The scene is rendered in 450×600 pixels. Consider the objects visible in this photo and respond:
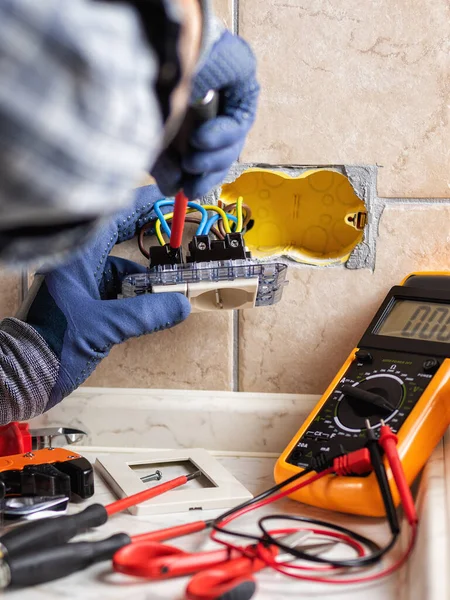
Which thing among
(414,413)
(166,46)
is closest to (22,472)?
(414,413)

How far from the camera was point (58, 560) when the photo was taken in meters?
0.50

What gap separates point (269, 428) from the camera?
32.4 inches

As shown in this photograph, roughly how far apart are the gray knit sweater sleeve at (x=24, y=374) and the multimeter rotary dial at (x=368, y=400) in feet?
0.90

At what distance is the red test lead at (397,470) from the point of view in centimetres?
56


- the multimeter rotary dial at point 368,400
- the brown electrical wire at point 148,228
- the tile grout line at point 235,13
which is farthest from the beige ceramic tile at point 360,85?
the multimeter rotary dial at point 368,400

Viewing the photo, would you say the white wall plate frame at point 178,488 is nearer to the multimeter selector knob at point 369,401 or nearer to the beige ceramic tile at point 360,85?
the multimeter selector knob at point 369,401

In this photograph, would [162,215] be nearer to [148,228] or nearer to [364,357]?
[148,228]

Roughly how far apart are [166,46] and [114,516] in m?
0.45

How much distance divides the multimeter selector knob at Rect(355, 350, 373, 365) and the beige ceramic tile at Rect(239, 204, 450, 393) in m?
0.09

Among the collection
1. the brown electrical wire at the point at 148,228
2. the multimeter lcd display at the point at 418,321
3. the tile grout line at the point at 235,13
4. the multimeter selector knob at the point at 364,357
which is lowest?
the multimeter selector knob at the point at 364,357

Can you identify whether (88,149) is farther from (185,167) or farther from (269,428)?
(269,428)

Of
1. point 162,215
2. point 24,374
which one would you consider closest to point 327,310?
point 162,215

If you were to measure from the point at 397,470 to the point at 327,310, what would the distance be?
0.89ft

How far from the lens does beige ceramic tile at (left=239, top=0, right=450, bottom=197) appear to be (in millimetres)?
769
